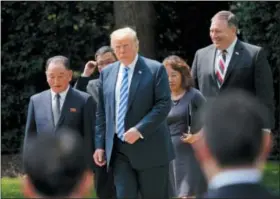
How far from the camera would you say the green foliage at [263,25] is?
15641 millimetres

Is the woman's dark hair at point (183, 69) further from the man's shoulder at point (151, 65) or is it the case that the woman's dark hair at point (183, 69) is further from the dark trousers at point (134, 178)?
the dark trousers at point (134, 178)

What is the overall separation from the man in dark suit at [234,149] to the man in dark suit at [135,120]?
160 inches

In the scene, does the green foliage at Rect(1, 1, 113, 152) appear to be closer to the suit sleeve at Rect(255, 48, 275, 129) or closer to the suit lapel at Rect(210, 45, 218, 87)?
the suit lapel at Rect(210, 45, 218, 87)

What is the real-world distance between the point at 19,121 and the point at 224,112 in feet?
49.4

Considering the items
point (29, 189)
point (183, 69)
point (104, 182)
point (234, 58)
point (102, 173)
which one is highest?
point (29, 189)

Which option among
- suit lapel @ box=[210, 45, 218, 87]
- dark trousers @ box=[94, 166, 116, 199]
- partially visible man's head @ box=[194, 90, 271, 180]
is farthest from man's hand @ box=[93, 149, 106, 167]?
partially visible man's head @ box=[194, 90, 271, 180]

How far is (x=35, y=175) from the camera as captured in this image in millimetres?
3096

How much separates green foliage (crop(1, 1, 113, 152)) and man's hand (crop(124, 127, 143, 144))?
10.3 metres

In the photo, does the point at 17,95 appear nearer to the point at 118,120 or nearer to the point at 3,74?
the point at 3,74

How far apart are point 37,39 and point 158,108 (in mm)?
10579

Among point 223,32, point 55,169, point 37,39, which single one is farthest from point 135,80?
point 37,39

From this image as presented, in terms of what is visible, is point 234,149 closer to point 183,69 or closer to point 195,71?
point 195,71

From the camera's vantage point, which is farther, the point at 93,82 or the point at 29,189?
the point at 93,82

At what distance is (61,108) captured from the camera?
788 centimetres
